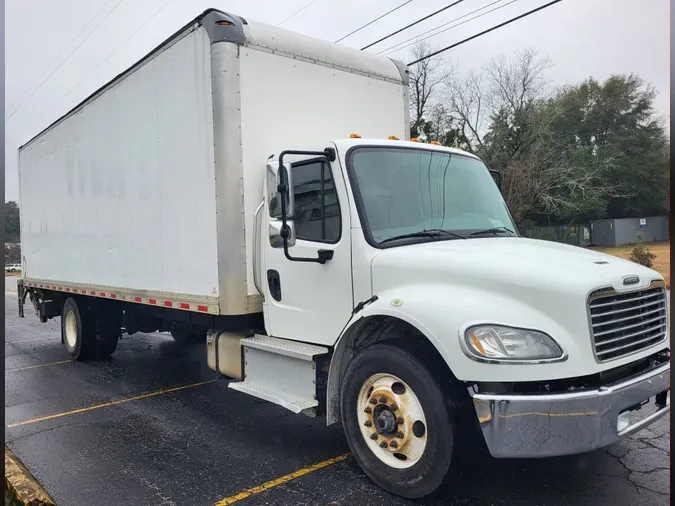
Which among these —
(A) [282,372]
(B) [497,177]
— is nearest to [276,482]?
(A) [282,372]

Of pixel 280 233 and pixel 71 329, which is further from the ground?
pixel 280 233

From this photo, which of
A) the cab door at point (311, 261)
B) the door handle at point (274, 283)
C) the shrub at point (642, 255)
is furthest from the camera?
the shrub at point (642, 255)

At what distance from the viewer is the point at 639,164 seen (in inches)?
898

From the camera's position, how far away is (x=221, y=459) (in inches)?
183

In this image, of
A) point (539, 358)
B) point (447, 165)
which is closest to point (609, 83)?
point (447, 165)

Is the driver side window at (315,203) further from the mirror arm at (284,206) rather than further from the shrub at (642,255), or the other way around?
the shrub at (642,255)

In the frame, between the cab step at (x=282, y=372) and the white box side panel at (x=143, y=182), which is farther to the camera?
the white box side panel at (x=143, y=182)

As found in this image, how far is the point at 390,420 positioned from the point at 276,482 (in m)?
1.08

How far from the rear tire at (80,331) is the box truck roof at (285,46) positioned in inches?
146

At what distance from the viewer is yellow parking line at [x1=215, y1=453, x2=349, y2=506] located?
154 inches

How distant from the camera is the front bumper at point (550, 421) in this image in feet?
10.4

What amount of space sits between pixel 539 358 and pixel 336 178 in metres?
2.02

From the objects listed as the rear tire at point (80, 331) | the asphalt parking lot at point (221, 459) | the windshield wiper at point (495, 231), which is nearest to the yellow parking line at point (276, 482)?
the asphalt parking lot at point (221, 459)

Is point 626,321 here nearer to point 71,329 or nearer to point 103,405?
point 103,405
